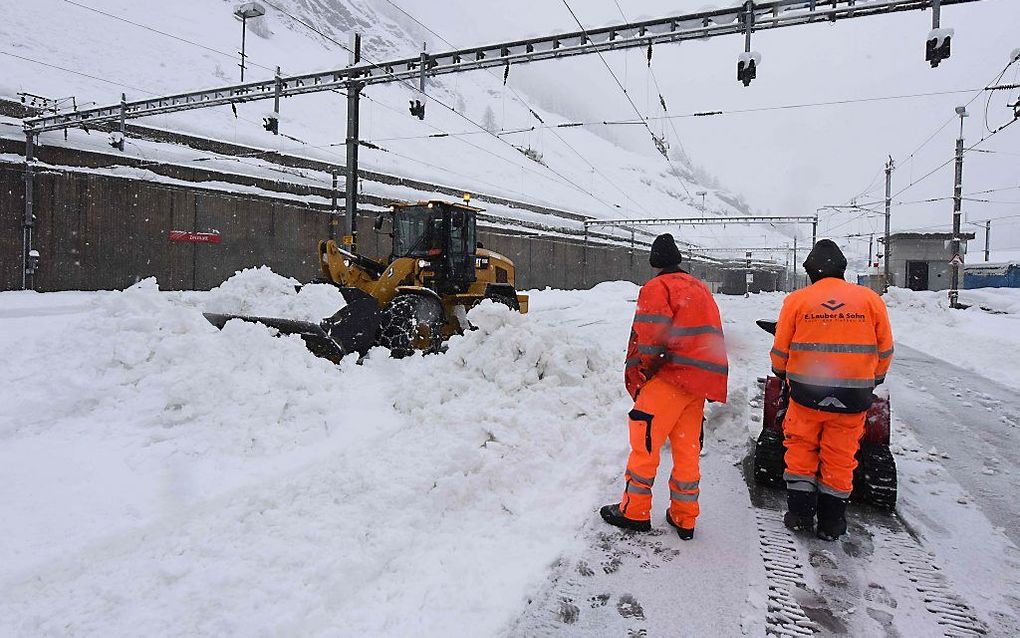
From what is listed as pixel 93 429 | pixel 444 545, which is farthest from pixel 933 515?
pixel 93 429

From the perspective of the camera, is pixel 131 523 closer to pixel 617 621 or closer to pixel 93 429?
pixel 93 429

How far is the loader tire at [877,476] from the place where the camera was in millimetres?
3674

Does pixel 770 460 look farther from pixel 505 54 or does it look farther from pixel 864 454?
pixel 505 54

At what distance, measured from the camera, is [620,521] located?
11.2ft

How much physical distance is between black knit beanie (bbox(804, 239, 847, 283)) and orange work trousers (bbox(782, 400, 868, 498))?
85cm

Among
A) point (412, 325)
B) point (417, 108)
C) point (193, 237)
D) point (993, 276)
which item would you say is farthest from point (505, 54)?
point (993, 276)

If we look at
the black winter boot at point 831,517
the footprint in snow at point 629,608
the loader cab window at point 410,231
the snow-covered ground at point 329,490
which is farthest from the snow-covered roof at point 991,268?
the footprint in snow at point 629,608

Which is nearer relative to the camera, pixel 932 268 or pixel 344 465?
pixel 344 465

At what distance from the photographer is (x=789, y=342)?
3.50m

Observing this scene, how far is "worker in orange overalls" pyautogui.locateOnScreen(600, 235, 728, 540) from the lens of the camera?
3.31 metres

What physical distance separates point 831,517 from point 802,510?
0.52ft

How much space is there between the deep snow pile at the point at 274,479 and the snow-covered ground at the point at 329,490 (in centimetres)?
1

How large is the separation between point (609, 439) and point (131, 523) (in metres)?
3.56

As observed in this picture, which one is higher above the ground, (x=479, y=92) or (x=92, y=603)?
(x=479, y=92)
